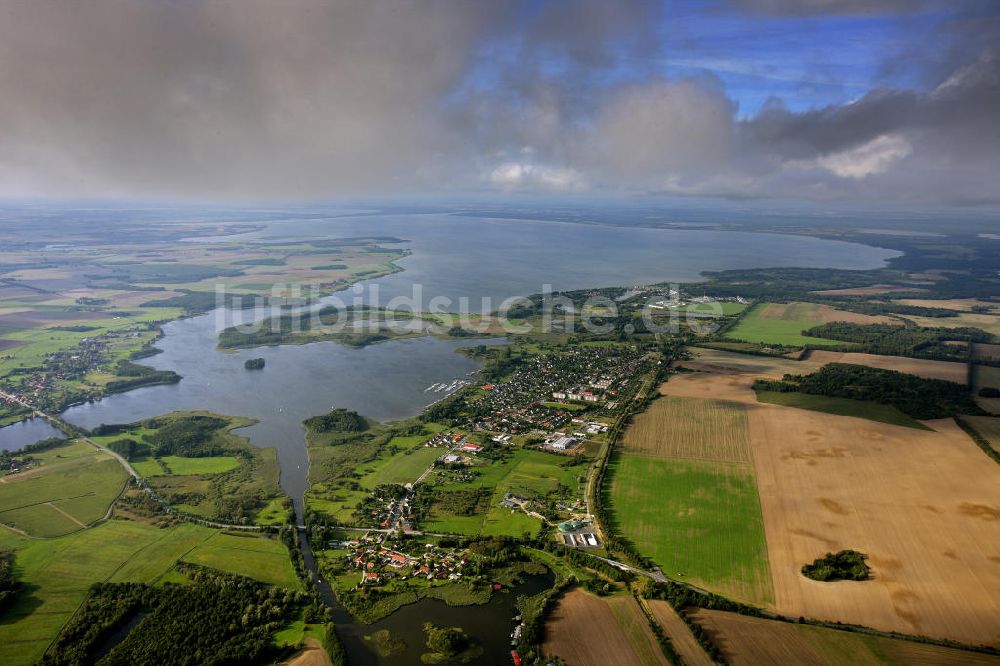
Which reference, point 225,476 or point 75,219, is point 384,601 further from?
point 75,219

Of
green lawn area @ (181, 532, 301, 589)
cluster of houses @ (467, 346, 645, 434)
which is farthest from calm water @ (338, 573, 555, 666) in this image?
cluster of houses @ (467, 346, 645, 434)

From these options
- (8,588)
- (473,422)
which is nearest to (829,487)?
(473,422)

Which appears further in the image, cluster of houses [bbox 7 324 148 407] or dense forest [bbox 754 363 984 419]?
cluster of houses [bbox 7 324 148 407]

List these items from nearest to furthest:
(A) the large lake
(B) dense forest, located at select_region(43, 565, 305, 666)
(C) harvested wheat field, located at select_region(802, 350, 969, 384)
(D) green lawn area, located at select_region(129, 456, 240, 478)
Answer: (B) dense forest, located at select_region(43, 565, 305, 666) < (D) green lawn area, located at select_region(129, 456, 240, 478) < (A) the large lake < (C) harvested wheat field, located at select_region(802, 350, 969, 384)

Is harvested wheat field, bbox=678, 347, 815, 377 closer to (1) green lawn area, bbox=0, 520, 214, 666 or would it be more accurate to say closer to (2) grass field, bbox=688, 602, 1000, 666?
(2) grass field, bbox=688, 602, 1000, 666

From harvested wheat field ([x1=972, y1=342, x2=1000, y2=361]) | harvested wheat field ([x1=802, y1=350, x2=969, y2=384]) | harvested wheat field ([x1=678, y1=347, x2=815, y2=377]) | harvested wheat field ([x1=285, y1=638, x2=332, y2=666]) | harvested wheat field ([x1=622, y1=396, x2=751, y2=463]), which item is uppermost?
harvested wheat field ([x1=972, y1=342, x2=1000, y2=361])

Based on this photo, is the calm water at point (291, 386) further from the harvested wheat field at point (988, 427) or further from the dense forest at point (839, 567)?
the harvested wheat field at point (988, 427)
